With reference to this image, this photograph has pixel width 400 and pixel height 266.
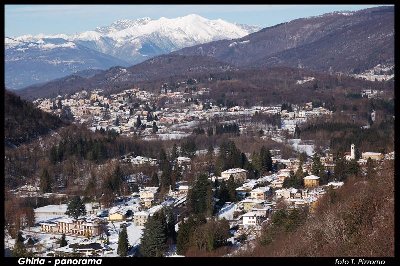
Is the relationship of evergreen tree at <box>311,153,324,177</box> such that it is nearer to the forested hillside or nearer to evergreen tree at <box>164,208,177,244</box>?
evergreen tree at <box>164,208,177,244</box>

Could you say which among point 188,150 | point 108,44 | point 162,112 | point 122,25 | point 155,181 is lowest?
point 155,181

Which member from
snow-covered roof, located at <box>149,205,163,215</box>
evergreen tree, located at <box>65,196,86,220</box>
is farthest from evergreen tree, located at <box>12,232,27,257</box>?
snow-covered roof, located at <box>149,205,163,215</box>

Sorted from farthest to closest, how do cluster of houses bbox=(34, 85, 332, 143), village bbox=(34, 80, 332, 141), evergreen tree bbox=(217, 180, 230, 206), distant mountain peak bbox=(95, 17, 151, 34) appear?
distant mountain peak bbox=(95, 17, 151, 34), cluster of houses bbox=(34, 85, 332, 143), village bbox=(34, 80, 332, 141), evergreen tree bbox=(217, 180, 230, 206)

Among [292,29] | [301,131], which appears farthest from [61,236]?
[292,29]

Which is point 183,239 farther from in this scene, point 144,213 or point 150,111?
point 150,111

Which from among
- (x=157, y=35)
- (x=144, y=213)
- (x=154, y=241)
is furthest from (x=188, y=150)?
(x=157, y=35)
